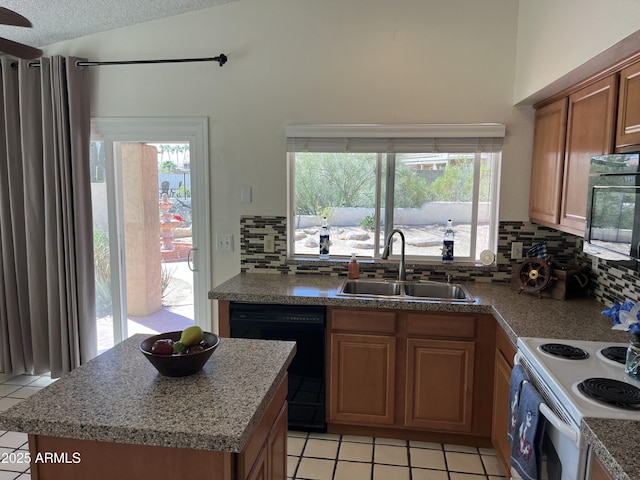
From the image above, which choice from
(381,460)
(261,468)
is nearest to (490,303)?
(381,460)

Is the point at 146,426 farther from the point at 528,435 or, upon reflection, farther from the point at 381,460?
the point at 381,460

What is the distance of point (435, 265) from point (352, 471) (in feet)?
4.52

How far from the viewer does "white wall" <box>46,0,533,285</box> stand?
2.96 meters

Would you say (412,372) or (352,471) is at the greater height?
(412,372)

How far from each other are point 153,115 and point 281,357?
2308 millimetres

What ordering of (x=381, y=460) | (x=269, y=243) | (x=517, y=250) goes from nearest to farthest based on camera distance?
(x=381, y=460), (x=517, y=250), (x=269, y=243)

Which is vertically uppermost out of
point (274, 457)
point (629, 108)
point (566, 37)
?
point (566, 37)

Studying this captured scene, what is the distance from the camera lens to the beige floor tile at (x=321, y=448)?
2.59 metres

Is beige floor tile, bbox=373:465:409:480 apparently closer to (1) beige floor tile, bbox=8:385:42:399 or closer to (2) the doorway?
(2) the doorway

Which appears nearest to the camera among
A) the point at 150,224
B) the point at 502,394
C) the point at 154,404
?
the point at 154,404

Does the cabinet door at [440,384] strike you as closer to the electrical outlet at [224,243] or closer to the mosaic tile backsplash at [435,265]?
the mosaic tile backsplash at [435,265]

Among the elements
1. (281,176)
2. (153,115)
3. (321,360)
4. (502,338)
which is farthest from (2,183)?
(502,338)

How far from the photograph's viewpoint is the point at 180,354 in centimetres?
145

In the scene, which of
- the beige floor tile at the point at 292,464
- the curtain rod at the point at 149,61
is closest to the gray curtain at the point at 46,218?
the curtain rod at the point at 149,61
